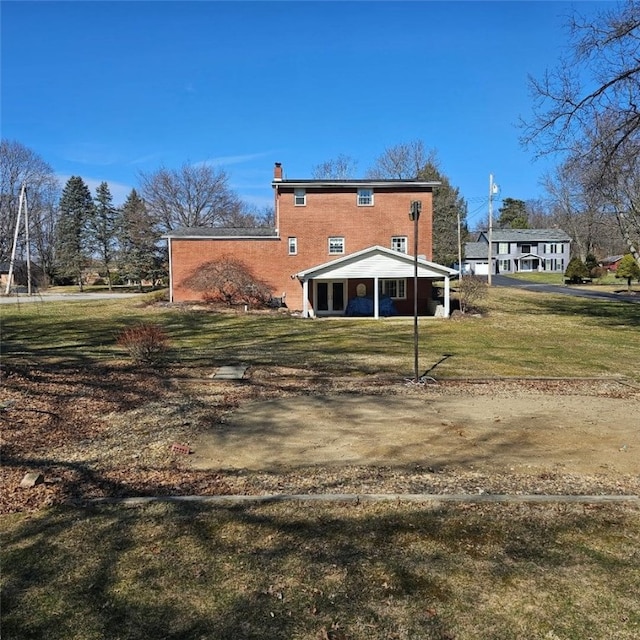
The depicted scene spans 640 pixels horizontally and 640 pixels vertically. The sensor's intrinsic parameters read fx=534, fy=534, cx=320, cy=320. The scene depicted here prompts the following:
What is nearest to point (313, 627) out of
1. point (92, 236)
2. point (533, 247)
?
point (92, 236)

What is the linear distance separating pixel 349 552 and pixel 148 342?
8.92m

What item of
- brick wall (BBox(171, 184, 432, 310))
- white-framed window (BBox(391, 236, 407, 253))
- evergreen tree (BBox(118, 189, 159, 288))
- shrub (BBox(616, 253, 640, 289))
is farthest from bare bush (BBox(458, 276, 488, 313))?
evergreen tree (BBox(118, 189, 159, 288))

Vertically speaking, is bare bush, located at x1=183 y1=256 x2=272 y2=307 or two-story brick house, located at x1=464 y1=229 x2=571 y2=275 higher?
two-story brick house, located at x1=464 y1=229 x2=571 y2=275

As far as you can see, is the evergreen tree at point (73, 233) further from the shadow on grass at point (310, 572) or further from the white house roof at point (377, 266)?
the shadow on grass at point (310, 572)

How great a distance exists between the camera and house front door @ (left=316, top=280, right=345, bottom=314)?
2988 cm

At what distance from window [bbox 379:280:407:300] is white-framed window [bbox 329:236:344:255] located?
11.9 feet

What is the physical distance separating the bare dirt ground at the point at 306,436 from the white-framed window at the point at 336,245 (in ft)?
72.2

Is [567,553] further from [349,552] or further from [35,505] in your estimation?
[35,505]

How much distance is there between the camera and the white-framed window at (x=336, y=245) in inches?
1240

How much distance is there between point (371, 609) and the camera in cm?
301

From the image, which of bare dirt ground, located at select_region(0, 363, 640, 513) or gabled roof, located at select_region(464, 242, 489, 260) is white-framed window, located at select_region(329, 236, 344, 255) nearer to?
bare dirt ground, located at select_region(0, 363, 640, 513)

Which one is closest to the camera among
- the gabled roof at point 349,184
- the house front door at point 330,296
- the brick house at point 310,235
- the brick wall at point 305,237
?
the house front door at point 330,296

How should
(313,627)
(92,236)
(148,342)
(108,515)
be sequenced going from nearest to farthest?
(313,627) → (108,515) → (148,342) → (92,236)

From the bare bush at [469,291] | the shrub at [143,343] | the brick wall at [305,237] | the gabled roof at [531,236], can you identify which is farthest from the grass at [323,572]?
the gabled roof at [531,236]
